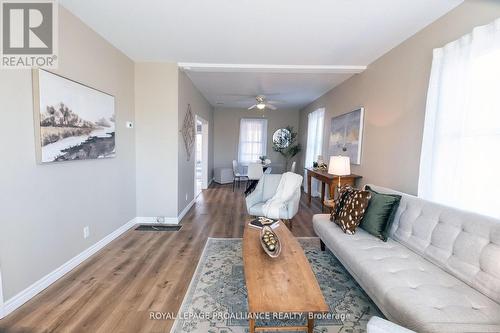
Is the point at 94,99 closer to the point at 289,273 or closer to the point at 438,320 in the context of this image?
the point at 289,273

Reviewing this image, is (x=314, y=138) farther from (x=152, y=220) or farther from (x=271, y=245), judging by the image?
(x=271, y=245)

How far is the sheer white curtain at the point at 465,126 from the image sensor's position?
1732mm

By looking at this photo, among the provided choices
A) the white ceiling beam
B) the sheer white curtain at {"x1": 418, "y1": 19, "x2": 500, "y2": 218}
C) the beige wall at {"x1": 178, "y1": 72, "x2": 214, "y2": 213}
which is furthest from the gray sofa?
the beige wall at {"x1": 178, "y1": 72, "x2": 214, "y2": 213}

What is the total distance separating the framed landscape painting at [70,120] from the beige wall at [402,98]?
362cm

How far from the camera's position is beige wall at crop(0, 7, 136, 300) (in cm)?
174

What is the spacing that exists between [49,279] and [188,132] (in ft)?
9.41

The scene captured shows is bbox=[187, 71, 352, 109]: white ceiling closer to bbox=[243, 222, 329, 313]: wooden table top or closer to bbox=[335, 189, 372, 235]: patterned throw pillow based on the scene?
bbox=[335, 189, 372, 235]: patterned throw pillow

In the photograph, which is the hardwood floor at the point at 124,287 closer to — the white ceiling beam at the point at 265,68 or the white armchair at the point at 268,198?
the white armchair at the point at 268,198

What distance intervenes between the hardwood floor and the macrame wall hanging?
157 cm

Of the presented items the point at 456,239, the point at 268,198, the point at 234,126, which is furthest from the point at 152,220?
the point at 234,126

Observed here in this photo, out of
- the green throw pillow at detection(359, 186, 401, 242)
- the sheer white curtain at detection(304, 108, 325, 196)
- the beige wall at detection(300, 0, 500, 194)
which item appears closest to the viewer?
the beige wall at detection(300, 0, 500, 194)

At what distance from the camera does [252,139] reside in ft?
26.2

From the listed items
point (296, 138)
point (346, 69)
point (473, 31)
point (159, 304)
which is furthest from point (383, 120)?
point (296, 138)

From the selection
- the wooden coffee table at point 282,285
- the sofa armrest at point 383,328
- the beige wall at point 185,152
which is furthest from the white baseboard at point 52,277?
the sofa armrest at point 383,328
